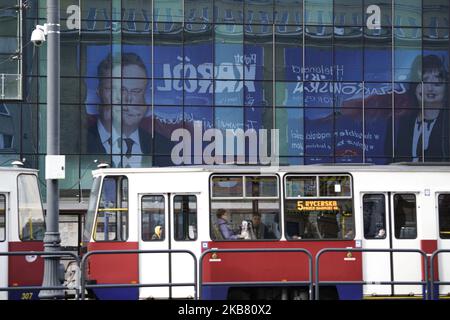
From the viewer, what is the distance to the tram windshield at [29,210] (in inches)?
720

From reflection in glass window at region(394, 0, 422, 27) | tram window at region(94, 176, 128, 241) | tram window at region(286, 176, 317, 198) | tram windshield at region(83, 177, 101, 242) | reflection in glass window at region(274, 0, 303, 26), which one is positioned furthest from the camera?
reflection in glass window at region(394, 0, 422, 27)

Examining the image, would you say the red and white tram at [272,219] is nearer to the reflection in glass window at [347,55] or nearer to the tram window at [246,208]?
the tram window at [246,208]

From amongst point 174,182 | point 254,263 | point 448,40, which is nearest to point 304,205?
point 254,263

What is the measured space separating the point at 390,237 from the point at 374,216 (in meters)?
0.55

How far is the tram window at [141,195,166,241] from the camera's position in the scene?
17.7 m

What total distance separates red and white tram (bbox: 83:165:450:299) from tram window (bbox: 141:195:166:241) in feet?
0.07

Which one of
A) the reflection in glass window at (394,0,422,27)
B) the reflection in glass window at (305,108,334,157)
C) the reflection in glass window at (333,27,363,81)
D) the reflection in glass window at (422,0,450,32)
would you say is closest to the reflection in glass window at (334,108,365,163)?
the reflection in glass window at (305,108,334,157)

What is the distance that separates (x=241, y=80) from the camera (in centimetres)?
4147

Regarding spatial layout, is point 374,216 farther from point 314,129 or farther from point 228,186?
point 314,129

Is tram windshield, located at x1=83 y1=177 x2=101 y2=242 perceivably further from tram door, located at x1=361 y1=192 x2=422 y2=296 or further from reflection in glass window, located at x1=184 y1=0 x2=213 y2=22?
reflection in glass window, located at x1=184 y1=0 x2=213 y2=22

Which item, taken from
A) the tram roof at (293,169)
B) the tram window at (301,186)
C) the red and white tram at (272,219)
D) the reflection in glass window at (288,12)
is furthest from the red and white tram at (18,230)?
the reflection in glass window at (288,12)

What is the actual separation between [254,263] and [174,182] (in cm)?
244

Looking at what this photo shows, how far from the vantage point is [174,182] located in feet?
58.3
